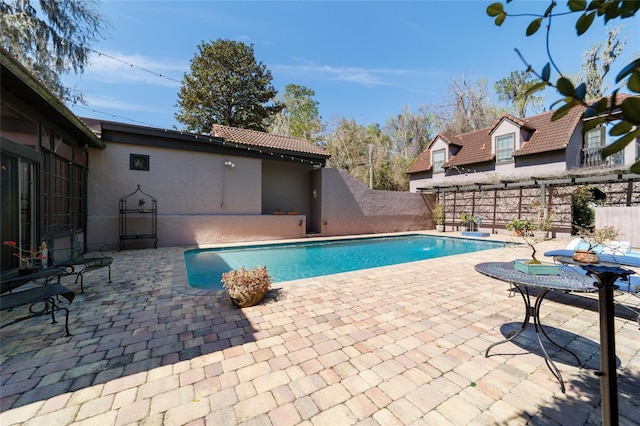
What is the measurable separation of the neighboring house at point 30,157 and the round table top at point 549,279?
247 inches

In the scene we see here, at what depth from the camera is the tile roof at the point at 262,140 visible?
1167 cm

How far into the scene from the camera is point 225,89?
20.0m

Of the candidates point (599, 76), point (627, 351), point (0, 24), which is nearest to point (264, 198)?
point (0, 24)

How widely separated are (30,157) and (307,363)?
233 inches

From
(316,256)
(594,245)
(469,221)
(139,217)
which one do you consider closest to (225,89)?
(139,217)

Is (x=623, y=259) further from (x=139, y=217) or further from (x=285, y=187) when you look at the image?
(x=139, y=217)

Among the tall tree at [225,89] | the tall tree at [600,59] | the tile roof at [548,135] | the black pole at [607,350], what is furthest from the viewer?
the tall tree at [225,89]

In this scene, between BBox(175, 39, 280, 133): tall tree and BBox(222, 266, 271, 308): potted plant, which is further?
BBox(175, 39, 280, 133): tall tree

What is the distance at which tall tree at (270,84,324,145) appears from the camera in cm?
2551

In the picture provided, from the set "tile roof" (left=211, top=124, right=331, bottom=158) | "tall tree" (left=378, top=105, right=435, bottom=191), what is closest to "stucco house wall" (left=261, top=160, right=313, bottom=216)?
"tile roof" (left=211, top=124, right=331, bottom=158)

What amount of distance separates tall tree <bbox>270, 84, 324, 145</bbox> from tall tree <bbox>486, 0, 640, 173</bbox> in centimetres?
2498

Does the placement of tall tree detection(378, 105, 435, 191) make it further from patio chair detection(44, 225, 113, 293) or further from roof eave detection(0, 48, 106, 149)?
patio chair detection(44, 225, 113, 293)

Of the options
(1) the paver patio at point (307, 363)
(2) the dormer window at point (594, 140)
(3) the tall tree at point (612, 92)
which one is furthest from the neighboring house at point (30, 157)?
(2) the dormer window at point (594, 140)

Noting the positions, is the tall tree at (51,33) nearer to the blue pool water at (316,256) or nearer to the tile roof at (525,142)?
the blue pool water at (316,256)
